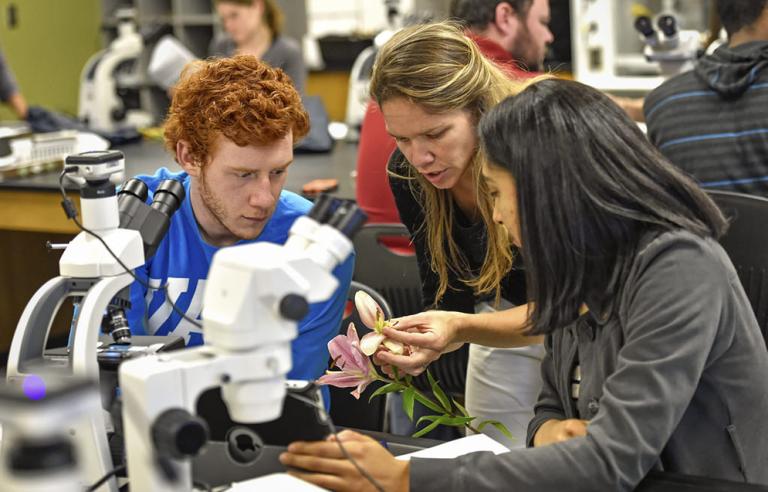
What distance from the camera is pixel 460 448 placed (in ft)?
4.79

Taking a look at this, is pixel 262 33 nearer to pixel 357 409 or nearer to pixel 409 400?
pixel 357 409

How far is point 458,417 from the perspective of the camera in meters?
1.59

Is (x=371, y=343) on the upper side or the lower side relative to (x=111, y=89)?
lower

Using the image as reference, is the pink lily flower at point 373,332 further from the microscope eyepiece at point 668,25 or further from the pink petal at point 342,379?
the microscope eyepiece at point 668,25

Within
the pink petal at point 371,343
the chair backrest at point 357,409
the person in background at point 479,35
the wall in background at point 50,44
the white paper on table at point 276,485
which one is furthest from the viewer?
the wall in background at point 50,44

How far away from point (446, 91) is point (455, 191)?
0.26m

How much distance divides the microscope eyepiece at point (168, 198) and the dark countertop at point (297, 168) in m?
1.77

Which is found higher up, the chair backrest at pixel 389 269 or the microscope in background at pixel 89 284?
the microscope in background at pixel 89 284

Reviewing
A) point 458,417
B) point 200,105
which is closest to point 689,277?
point 458,417

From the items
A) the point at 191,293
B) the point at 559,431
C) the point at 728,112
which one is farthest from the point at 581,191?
the point at 728,112

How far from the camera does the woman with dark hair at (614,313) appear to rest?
4.12 ft

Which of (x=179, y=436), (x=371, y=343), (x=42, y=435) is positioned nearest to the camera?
(x=42, y=435)

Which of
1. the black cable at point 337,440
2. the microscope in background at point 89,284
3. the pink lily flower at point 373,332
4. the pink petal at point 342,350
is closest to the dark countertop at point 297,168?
the pink lily flower at point 373,332

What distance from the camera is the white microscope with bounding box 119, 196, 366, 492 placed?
3.32 feet
